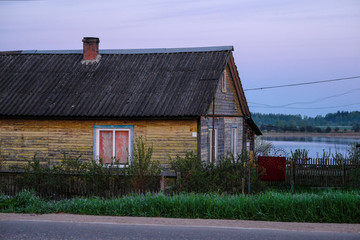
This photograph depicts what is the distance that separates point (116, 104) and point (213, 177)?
658 centimetres

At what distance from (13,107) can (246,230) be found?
47.3 feet

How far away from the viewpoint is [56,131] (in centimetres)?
2144

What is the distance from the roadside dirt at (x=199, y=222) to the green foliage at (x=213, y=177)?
3.64 metres

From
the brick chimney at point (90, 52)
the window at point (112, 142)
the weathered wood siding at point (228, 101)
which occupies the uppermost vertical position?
the brick chimney at point (90, 52)

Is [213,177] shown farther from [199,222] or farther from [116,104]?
[116,104]

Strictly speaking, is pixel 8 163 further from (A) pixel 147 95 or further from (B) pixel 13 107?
(A) pixel 147 95

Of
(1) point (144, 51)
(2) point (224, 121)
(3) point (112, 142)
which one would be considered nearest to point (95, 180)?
(3) point (112, 142)

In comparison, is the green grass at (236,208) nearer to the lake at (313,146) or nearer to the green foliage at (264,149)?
the lake at (313,146)

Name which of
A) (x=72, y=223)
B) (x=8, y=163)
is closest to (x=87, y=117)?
(x=8, y=163)

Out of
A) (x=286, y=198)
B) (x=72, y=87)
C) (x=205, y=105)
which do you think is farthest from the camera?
(x=72, y=87)

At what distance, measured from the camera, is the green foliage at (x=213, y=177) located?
50.5 ft

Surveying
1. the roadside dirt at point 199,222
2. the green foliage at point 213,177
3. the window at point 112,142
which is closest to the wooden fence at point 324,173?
the green foliage at point 213,177

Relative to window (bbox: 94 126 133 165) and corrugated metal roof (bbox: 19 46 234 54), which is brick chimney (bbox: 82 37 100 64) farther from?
window (bbox: 94 126 133 165)

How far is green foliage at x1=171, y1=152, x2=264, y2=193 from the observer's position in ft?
50.5
